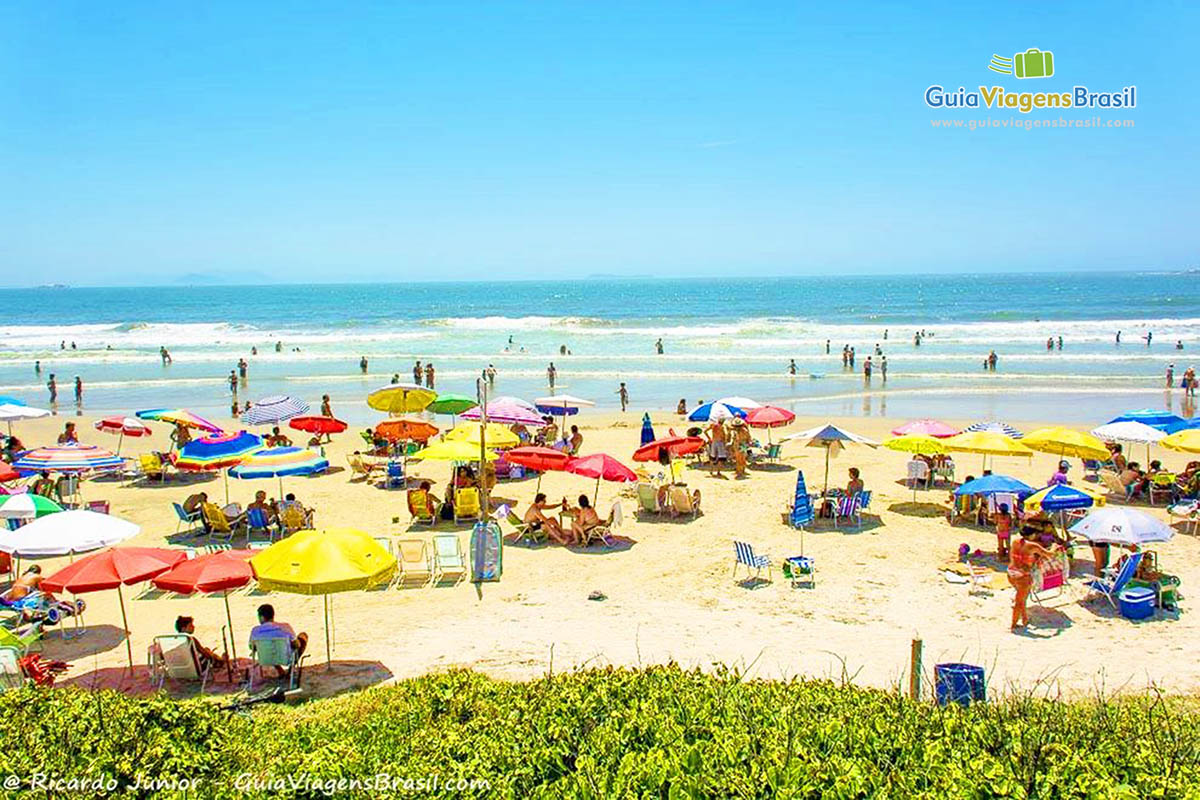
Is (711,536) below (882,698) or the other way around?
below

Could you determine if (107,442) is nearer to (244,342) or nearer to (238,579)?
(238,579)

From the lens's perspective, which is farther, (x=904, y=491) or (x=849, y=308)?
(x=849, y=308)

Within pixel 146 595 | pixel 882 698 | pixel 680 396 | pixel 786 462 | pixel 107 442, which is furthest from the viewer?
pixel 680 396

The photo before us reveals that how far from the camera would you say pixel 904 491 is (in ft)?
54.7

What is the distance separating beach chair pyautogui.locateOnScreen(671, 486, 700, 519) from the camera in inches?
590

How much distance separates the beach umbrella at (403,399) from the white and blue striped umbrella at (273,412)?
6.55 feet

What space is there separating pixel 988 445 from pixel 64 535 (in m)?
13.3

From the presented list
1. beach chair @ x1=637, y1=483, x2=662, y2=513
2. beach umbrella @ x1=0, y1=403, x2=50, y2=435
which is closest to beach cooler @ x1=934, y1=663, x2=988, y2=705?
beach chair @ x1=637, y1=483, x2=662, y2=513

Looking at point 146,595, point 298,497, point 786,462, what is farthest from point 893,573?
point 298,497

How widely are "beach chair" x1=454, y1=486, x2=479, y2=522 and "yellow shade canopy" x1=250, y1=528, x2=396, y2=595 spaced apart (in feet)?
20.6

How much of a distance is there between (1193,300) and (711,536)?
104 m

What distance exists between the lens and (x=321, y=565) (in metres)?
8.34

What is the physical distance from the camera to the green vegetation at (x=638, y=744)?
4.54m

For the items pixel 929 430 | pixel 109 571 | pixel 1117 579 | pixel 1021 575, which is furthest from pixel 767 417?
pixel 109 571
